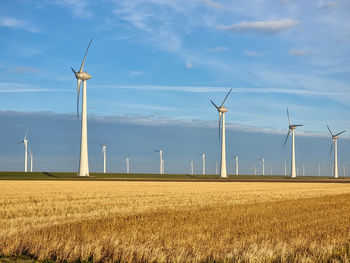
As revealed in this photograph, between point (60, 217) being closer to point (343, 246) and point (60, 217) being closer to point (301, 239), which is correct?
point (301, 239)

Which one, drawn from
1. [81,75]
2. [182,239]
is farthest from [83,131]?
[182,239]

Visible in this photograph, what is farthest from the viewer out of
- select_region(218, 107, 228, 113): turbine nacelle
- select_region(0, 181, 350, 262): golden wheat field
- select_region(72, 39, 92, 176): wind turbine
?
select_region(218, 107, 228, 113): turbine nacelle

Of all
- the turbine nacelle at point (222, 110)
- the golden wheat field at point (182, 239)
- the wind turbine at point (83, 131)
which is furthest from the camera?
the turbine nacelle at point (222, 110)

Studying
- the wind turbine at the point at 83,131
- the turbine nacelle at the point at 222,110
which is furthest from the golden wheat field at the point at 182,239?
the turbine nacelle at the point at 222,110

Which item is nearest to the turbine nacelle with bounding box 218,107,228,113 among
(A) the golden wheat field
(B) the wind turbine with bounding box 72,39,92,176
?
(B) the wind turbine with bounding box 72,39,92,176

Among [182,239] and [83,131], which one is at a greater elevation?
[83,131]

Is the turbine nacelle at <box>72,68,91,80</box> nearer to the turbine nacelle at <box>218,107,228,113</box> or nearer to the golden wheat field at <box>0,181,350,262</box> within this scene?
the turbine nacelle at <box>218,107,228,113</box>

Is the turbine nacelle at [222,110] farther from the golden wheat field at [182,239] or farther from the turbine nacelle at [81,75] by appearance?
the golden wheat field at [182,239]

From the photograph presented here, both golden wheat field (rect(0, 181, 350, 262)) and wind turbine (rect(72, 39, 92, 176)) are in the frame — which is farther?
wind turbine (rect(72, 39, 92, 176))

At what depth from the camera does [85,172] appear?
4754 inches

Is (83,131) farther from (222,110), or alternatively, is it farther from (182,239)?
(182,239)

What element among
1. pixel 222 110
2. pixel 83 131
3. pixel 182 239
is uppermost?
pixel 222 110

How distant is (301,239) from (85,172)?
109 meters

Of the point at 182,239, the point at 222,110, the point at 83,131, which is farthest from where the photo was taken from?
the point at 222,110
